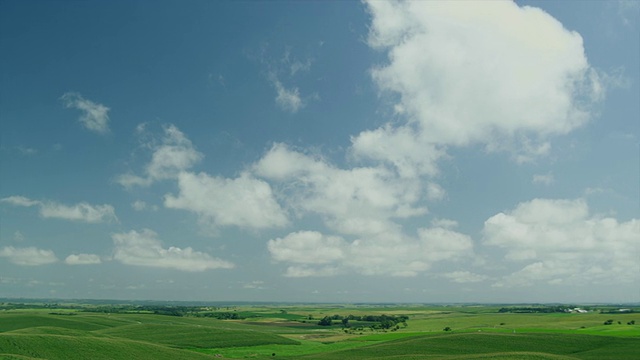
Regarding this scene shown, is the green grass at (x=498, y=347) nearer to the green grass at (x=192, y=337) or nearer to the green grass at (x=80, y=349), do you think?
the green grass at (x=80, y=349)

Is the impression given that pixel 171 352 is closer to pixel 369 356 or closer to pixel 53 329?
pixel 369 356

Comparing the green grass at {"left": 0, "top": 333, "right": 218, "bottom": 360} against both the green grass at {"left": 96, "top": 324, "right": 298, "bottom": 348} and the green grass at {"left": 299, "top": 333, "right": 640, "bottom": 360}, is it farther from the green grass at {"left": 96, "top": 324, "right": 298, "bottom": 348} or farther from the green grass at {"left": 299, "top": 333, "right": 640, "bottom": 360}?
the green grass at {"left": 299, "top": 333, "right": 640, "bottom": 360}

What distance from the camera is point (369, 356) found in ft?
350

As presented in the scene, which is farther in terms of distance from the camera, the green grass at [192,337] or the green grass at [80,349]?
the green grass at [192,337]

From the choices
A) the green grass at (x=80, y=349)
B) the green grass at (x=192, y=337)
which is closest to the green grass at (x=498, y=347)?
the green grass at (x=80, y=349)

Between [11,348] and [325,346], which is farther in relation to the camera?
[325,346]

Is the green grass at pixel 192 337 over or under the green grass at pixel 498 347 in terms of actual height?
under

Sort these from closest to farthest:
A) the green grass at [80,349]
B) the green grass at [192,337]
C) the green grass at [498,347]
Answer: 1. the green grass at [80,349]
2. the green grass at [498,347]
3. the green grass at [192,337]

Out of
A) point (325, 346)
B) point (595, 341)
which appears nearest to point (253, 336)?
point (325, 346)

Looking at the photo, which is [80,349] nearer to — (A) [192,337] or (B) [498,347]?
(A) [192,337]

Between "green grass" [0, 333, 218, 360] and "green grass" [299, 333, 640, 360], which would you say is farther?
"green grass" [299, 333, 640, 360]

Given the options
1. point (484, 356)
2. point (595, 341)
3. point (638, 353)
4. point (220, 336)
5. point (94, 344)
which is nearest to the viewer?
point (484, 356)

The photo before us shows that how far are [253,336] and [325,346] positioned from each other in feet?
104

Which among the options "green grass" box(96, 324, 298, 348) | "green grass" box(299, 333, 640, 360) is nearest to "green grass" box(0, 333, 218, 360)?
"green grass" box(96, 324, 298, 348)
